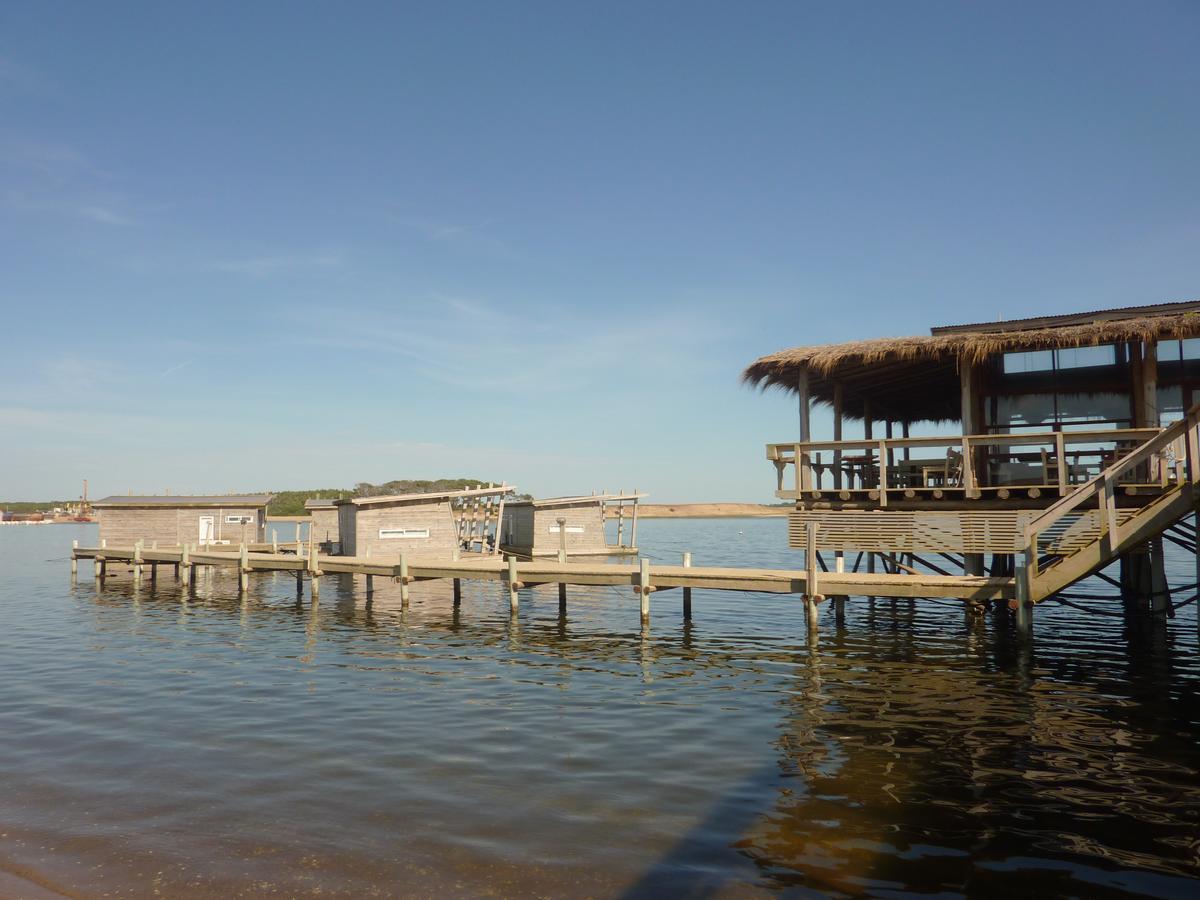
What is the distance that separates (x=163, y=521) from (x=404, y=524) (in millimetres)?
14911

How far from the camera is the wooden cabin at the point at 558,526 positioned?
4091cm

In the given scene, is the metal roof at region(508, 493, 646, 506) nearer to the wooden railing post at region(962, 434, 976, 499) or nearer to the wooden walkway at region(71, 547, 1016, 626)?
the wooden walkway at region(71, 547, 1016, 626)

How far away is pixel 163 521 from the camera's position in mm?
40469

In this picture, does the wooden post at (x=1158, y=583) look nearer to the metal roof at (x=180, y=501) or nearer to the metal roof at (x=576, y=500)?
the metal roof at (x=576, y=500)

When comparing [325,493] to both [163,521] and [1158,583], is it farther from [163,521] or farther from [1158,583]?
[1158,583]

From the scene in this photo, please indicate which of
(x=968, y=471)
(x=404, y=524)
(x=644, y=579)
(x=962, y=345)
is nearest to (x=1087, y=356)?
(x=962, y=345)

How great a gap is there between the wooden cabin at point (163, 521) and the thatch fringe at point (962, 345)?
1229 inches

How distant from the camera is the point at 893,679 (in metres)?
14.6

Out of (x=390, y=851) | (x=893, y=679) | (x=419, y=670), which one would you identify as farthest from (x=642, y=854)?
(x=419, y=670)

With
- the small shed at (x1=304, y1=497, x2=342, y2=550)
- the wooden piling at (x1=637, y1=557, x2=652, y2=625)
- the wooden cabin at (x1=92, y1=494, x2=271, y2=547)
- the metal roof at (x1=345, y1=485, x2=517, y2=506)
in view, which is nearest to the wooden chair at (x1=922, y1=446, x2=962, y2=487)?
the wooden piling at (x1=637, y1=557, x2=652, y2=625)

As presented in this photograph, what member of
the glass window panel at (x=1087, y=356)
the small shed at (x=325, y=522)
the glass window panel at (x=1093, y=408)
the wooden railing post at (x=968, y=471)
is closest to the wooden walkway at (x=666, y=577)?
the wooden railing post at (x=968, y=471)

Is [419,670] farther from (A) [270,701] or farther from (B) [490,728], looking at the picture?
(B) [490,728]

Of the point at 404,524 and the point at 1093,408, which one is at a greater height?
the point at 1093,408

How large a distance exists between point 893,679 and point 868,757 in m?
4.74
